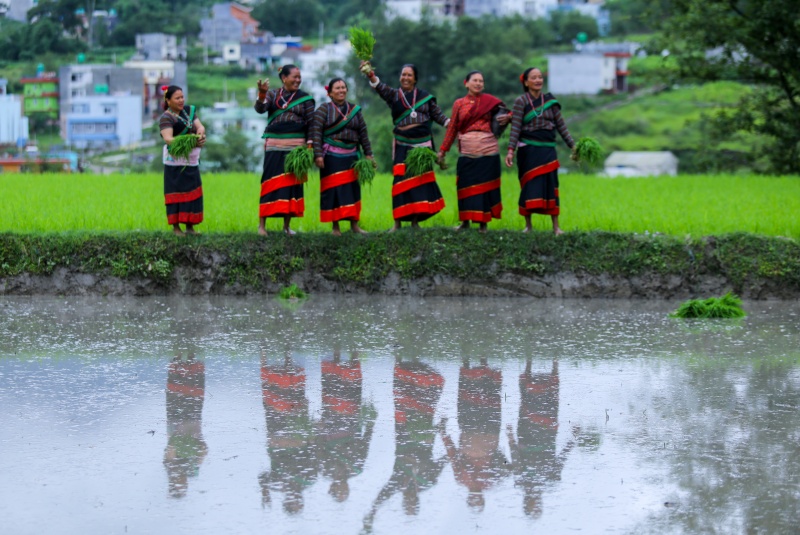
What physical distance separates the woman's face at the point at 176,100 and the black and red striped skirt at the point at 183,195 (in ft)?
1.70

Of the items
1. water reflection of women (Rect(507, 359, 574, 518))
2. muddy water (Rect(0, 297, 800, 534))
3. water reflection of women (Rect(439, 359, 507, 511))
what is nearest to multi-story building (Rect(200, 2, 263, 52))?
muddy water (Rect(0, 297, 800, 534))

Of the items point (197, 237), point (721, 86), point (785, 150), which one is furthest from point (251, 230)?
point (721, 86)

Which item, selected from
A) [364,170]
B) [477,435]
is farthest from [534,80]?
[477,435]

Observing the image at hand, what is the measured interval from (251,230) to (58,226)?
1.84 metres

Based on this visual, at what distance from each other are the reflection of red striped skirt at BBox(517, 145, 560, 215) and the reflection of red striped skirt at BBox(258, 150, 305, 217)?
6.55 ft

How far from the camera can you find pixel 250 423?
19.4 ft

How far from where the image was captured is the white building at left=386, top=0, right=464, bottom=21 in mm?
98613

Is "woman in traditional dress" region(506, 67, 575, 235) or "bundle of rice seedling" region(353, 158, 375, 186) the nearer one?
"bundle of rice seedling" region(353, 158, 375, 186)

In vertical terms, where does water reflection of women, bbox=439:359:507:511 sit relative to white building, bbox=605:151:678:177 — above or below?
below

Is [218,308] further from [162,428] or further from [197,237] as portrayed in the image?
[162,428]

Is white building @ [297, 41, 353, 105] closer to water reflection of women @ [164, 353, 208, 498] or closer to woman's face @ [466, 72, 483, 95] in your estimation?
woman's face @ [466, 72, 483, 95]

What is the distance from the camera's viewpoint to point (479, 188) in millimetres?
10578

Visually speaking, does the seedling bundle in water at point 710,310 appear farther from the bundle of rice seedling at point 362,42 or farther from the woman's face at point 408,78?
the bundle of rice seedling at point 362,42

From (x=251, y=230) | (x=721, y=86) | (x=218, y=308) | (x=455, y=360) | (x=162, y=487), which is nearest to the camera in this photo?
(x=162, y=487)
